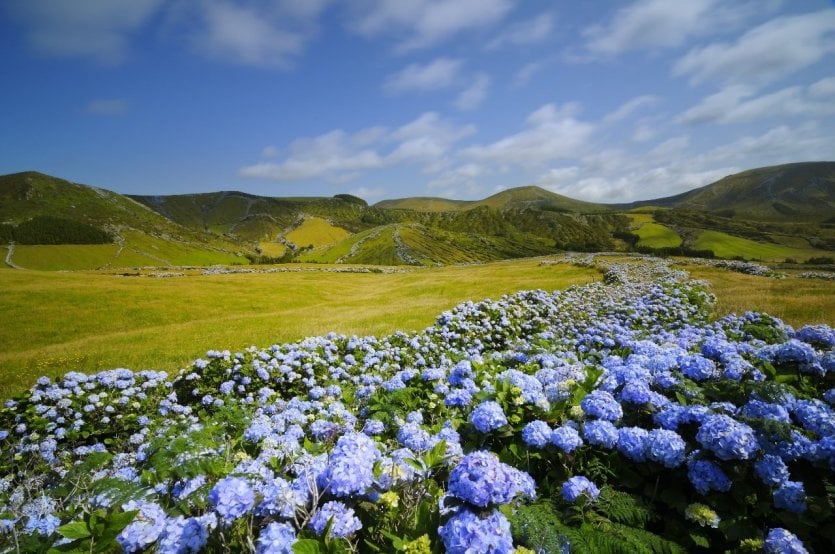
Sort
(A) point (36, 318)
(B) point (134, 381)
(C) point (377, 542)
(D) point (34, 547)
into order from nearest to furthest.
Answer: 1. (D) point (34, 547)
2. (C) point (377, 542)
3. (B) point (134, 381)
4. (A) point (36, 318)

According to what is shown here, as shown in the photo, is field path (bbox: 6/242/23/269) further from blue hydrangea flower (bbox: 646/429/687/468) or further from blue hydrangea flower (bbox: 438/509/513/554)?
blue hydrangea flower (bbox: 646/429/687/468)

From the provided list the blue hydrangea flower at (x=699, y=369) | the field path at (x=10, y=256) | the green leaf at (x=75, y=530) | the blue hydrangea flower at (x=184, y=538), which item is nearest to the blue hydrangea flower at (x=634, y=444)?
the blue hydrangea flower at (x=699, y=369)

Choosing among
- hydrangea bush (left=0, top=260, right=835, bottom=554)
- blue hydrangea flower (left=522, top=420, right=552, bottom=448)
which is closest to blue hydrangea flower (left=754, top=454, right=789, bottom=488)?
hydrangea bush (left=0, top=260, right=835, bottom=554)

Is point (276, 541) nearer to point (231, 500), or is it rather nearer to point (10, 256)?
point (231, 500)

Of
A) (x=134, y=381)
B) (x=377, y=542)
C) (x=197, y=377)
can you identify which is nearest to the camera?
(x=377, y=542)

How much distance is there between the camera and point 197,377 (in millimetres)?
12414

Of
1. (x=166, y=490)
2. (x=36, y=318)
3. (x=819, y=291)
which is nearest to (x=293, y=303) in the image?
(x=36, y=318)

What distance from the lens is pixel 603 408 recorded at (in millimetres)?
4379

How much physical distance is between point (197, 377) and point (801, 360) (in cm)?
1472

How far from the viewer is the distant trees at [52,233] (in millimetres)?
166788

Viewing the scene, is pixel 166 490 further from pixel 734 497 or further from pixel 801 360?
pixel 801 360

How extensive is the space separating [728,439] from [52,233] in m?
244

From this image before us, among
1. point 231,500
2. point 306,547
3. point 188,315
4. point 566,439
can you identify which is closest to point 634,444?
point 566,439

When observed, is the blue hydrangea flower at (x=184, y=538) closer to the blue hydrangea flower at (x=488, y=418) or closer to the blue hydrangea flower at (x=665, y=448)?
the blue hydrangea flower at (x=488, y=418)
